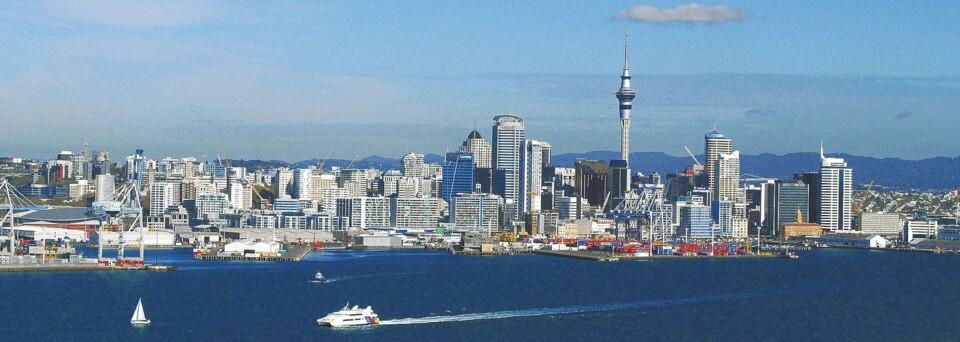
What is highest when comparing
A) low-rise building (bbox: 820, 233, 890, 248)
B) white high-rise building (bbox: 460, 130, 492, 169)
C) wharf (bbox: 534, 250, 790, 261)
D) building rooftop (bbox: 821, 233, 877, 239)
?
white high-rise building (bbox: 460, 130, 492, 169)

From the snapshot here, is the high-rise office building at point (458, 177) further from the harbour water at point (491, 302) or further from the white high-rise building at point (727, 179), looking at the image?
the harbour water at point (491, 302)

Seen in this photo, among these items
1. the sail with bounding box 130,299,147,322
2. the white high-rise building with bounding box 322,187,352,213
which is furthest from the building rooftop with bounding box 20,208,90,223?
the sail with bounding box 130,299,147,322

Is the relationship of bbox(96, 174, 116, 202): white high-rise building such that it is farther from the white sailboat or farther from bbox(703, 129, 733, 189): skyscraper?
the white sailboat

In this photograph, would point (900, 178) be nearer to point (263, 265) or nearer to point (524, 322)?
point (263, 265)

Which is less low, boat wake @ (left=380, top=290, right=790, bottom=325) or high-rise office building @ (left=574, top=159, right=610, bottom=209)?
high-rise office building @ (left=574, top=159, right=610, bottom=209)

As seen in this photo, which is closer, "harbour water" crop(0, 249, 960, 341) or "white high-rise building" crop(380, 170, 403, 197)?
"harbour water" crop(0, 249, 960, 341)

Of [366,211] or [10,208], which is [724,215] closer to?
[366,211]

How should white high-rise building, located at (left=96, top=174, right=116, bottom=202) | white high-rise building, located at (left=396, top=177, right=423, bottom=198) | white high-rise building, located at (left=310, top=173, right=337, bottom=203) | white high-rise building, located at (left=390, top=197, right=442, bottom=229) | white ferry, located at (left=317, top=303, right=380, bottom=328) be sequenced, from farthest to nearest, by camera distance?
white high-rise building, located at (left=310, top=173, right=337, bottom=203) < white high-rise building, located at (left=396, top=177, right=423, bottom=198) < white high-rise building, located at (left=96, top=174, right=116, bottom=202) < white high-rise building, located at (left=390, top=197, right=442, bottom=229) < white ferry, located at (left=317, top=303, right=380, bottom=328)
